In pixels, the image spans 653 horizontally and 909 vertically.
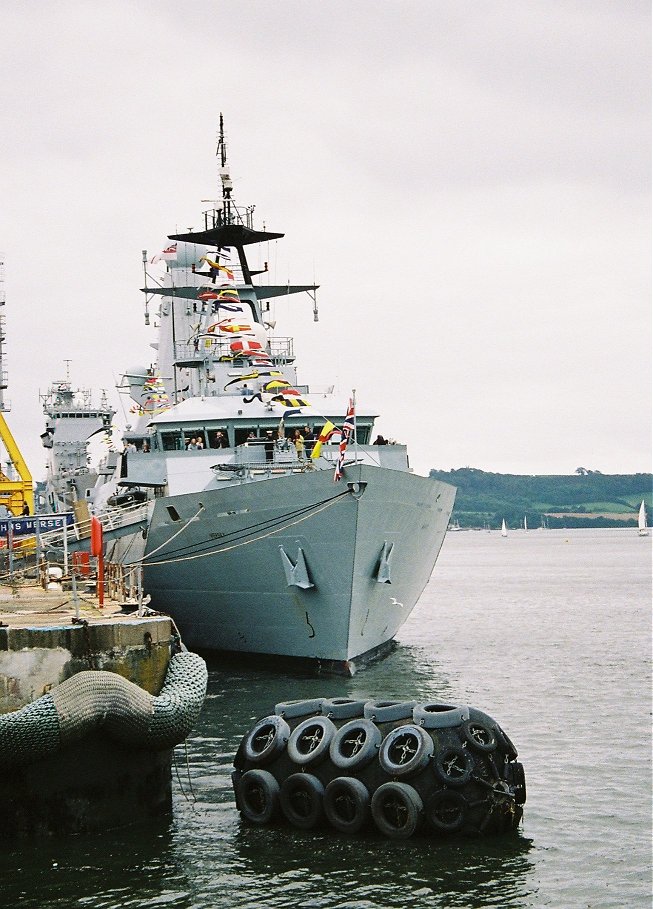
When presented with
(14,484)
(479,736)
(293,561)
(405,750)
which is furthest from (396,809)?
(14,484)

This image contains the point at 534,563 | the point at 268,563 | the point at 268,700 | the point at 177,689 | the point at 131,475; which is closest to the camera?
the point at 177,689

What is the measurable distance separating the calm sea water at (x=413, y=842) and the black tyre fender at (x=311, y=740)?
0.93 metres

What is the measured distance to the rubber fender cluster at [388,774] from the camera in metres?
13.7

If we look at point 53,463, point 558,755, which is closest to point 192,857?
point 558,755

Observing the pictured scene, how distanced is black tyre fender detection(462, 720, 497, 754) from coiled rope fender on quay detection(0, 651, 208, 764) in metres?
3.46

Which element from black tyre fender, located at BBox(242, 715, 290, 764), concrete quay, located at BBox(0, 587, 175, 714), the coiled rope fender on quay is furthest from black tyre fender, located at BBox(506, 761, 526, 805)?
concrete quay, located at BBox(0, 587, 175, 714)

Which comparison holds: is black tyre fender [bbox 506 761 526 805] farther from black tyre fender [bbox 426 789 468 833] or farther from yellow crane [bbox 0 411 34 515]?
yellow crane [bbox 0 411 34 515]

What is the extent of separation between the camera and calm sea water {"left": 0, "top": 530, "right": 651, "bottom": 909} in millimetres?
12359

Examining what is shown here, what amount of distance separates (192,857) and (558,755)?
7.55 meters

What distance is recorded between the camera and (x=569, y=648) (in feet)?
113

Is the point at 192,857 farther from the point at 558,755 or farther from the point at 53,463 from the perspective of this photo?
the point at 53,463

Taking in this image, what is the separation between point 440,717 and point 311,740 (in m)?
1.77

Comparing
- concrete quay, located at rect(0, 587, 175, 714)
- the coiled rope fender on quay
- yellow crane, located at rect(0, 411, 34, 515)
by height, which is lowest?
the coiled rope fender on quay

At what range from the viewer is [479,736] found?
14.3m
